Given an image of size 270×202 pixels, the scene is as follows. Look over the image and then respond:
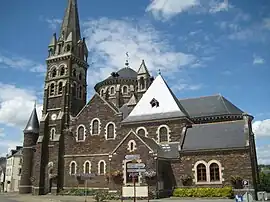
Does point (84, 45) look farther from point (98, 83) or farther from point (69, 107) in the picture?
point (69, 107)

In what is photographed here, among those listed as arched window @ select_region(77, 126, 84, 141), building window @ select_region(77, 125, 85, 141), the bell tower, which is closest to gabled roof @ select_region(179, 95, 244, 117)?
building window @ select_region(77, 125, 85, 141)

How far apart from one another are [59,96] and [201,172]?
86.9ft

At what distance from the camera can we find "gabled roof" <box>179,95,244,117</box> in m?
36.8

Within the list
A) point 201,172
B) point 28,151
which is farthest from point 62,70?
point 201,172

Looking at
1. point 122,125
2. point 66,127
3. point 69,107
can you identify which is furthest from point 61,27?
point 122,125

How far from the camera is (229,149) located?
2855 cm

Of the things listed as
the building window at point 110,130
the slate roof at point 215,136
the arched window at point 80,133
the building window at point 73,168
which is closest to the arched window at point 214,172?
the slate roof at point 215,136

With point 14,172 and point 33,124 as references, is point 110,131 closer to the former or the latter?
point 33,124

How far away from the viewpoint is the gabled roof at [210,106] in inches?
1448

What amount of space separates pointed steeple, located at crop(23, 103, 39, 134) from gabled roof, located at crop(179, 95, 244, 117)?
23615mm

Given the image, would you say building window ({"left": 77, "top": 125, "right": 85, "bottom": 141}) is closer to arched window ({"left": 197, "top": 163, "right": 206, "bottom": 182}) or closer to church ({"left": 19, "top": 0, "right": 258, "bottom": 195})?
church ({"left": 19, "top": 0, "right": 258, "bottom": 195})

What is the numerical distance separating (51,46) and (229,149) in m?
35.3

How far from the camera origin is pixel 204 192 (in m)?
28.0

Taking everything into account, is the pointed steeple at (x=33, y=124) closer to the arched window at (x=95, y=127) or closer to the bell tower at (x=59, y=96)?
the bell tower at (x=59, y=96)
